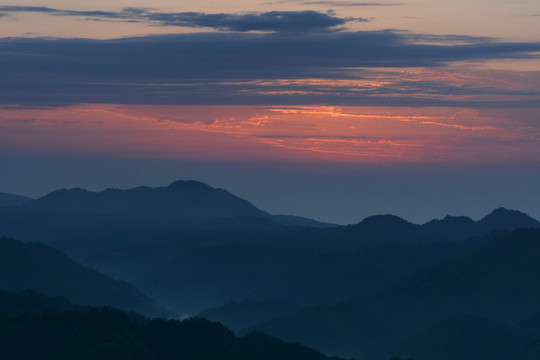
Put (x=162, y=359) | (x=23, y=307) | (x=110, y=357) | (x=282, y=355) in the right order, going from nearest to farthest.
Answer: (x=110, y=357), (x=162, y=359), (x=282, y=355), (x=23, y=307)

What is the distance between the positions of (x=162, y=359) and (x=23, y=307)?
50.3 meters

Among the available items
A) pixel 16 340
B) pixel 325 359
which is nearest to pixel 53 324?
pixel 16 340

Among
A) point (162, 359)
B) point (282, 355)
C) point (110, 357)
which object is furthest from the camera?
point (282, 355)

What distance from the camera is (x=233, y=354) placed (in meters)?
163

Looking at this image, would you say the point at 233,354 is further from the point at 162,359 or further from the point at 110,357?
the point at 110,357

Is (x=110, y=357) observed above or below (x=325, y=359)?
above

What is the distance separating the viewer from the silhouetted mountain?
488 feet

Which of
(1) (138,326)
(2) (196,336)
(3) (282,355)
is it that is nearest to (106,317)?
(1) (138,326)

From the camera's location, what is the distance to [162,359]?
506ft

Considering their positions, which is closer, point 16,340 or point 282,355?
point 16,340

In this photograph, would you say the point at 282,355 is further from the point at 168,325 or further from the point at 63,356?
the point at 63,356

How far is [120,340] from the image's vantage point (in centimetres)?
14962

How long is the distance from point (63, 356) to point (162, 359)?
16545 millimetres

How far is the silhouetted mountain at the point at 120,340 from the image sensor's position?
148750 millimetres
